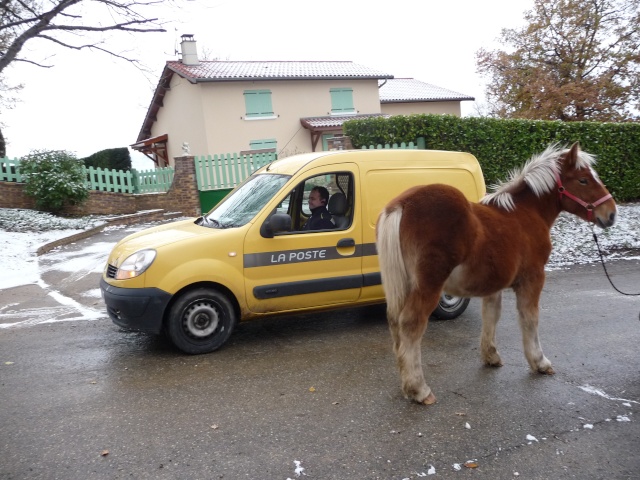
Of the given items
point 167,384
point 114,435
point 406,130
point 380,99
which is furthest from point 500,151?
point 380,99

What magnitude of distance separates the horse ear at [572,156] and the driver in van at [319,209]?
247 centimetres

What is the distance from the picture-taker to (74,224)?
588 inches

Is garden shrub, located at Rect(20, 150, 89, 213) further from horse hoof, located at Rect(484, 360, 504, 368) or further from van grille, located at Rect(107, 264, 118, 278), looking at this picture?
horse hoof, located at Rect(484, 360, 504, 368)

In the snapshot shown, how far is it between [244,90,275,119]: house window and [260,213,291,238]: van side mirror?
25.5 meters

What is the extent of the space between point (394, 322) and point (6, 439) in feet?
9.89

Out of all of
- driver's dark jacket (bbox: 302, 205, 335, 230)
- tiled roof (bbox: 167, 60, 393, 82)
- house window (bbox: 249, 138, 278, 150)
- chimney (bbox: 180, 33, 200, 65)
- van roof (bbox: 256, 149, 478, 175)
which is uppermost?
chimney (bbox: 180, 33, 200, 65)

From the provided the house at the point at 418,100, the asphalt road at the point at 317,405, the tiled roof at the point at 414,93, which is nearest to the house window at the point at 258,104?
the tiled roof at the point at 414,93

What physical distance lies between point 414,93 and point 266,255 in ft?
114

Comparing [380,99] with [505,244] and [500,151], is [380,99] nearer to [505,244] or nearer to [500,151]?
[500,151]

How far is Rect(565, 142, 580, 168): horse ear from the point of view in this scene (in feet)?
15.7

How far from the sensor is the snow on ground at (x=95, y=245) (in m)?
10.5

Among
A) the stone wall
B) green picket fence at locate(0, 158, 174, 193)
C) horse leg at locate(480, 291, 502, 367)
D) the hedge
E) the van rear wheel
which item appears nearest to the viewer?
horse leg at locate(480, 291, 502, 367)

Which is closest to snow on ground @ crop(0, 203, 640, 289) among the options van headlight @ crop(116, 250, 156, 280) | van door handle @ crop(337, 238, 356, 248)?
van headlight @ crop(116, 250, 156, 280)

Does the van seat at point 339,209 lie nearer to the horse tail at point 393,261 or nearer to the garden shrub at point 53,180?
the horse tail at point 393,261
